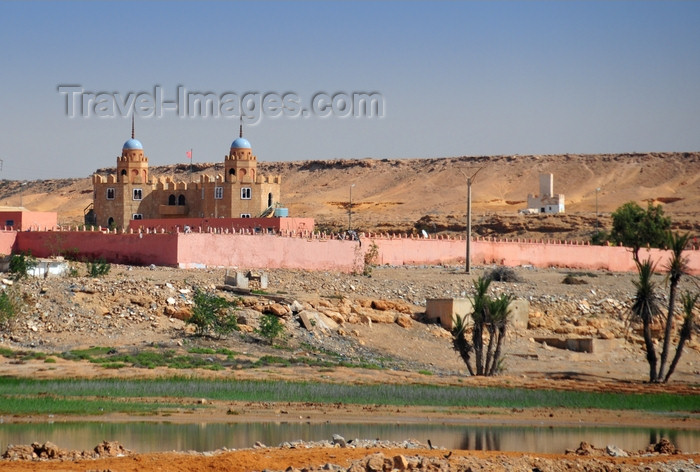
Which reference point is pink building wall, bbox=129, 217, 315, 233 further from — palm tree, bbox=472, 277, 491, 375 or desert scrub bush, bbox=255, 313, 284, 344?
palm tree, bbox=472, 277, 491, 375

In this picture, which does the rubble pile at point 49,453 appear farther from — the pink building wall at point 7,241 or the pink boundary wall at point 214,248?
the pink building wall at point 7,241

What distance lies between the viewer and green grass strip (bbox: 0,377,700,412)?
27.5 metres

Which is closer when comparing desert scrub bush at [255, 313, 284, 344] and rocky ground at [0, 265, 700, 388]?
rocky ground at [0, 265, 700, 388]

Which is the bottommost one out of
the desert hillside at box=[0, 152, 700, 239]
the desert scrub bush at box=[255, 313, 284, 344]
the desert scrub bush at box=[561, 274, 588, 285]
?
the desert scrub bush at box=[255, 313, 284, 344]

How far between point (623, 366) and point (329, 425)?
1751 cm

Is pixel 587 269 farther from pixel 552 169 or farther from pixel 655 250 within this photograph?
pixel 552 169

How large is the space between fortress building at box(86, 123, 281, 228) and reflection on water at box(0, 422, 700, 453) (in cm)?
3590

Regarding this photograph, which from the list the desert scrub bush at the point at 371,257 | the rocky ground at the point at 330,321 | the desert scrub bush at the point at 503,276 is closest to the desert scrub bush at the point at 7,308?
the rocky ground at the point at 330,321

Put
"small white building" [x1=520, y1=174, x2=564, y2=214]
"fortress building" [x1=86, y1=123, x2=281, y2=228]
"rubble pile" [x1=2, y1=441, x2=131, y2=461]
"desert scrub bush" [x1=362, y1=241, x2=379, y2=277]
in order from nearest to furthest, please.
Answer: "rubble pile" [x1=2, y1=441, x2=131, y2=461], "desert scrub bush" [x1=362, y1=241, x2=379, y2=277], "fortress building" [x1=86, y1=123, x2=281, y2=228], "small white building" [x1=520, y1=174, x2=564, y2=214]

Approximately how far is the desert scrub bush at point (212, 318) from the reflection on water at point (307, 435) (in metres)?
11.1

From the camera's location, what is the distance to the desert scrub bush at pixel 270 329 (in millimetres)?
35219

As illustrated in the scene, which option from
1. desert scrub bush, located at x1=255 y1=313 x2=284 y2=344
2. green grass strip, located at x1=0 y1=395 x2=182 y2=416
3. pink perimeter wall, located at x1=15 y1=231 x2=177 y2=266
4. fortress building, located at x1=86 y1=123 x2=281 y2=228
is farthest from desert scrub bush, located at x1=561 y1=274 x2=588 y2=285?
green grass strip, located at x1=0 y1=395 x2=182 y2=416

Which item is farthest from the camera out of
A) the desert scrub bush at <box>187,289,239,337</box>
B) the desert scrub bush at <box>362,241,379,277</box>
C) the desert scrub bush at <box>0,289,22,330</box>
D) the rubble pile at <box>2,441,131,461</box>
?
the desert scrub bush at <box>362,241,379,277</box>

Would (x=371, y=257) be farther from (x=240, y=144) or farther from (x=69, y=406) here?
(x=69, y=406)
